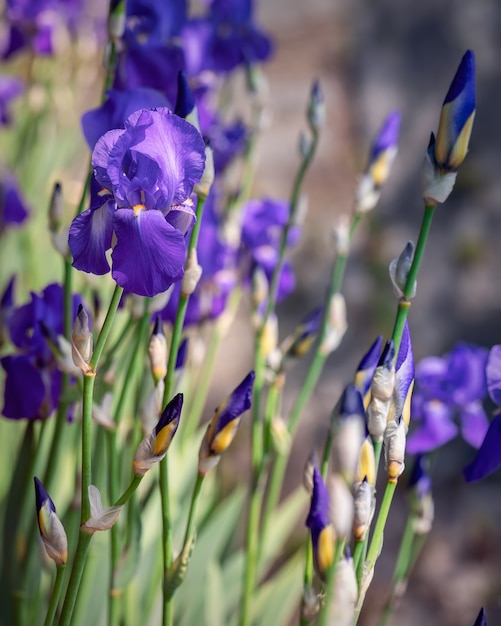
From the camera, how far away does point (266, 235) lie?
3.40 ft

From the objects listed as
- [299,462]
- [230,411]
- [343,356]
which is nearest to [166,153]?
[230,411]

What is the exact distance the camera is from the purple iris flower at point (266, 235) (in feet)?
3.41

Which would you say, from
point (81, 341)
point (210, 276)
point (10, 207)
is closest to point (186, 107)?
point (81, 341)

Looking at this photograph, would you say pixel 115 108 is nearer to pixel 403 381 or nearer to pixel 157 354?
pixel 157 354

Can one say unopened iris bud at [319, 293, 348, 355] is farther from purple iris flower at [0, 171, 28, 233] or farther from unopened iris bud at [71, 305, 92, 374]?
purple iris flower at [0, 171, 28, 233]

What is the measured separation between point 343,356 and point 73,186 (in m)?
1.00

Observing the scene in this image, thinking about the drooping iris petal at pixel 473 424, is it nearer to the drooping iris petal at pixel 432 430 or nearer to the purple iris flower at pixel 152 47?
the drooping iris petal at pixel 432 430

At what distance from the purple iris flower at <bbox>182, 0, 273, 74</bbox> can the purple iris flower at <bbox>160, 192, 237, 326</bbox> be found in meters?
0.22

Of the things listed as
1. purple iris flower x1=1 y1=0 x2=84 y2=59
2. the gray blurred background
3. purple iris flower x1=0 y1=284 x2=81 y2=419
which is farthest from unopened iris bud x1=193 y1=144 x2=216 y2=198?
the gray blurred background

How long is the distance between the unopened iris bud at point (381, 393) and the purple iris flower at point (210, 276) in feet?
1.15

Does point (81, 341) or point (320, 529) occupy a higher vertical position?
point (81, 341)

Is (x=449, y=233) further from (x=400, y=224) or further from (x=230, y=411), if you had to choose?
(x=230, y=411)

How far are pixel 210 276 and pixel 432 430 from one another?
1.15 feet

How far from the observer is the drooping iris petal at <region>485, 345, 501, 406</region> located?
62cm
